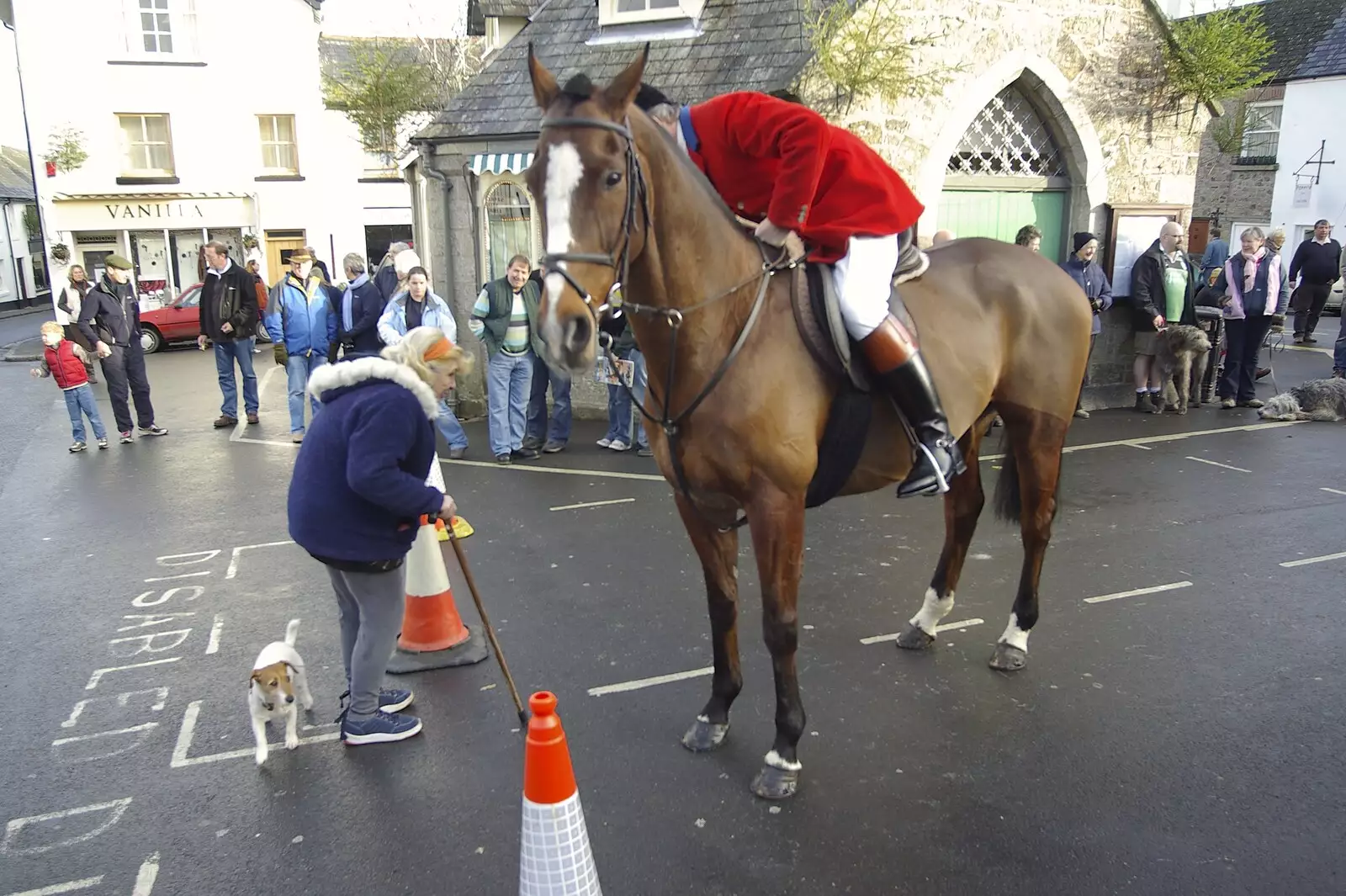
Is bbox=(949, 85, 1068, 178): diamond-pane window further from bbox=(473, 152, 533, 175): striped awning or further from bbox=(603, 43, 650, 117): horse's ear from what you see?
Answer: bbox=(603, 43, 650, 117): horse's ear

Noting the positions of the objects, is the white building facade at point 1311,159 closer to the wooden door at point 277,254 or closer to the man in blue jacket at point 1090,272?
the man in blue jacket at point 1090,272

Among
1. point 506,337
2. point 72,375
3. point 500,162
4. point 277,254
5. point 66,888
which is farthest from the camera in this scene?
point 277,254

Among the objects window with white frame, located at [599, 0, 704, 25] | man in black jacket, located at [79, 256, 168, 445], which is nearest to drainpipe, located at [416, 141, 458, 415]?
window with white frame, located at [599, 0, 704, 25]

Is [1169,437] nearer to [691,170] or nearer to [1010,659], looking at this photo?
[1010,659]

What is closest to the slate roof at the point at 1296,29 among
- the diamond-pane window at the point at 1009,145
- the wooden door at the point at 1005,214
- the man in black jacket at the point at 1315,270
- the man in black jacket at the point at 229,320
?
the man in black jacket at the point at 1315,270

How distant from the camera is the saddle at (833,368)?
3584 mm

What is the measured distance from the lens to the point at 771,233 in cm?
350

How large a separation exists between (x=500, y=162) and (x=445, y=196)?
1.09m

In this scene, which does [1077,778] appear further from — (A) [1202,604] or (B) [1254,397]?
(B) [1254,397]

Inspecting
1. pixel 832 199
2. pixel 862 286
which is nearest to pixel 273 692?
pixel 862 286

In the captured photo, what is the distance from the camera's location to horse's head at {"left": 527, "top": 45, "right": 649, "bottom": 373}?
2.66m

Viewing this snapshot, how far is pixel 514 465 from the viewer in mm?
9156

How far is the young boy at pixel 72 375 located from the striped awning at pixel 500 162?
4895 mm

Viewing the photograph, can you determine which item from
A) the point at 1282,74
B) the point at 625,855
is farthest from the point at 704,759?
the point at 1282,74
